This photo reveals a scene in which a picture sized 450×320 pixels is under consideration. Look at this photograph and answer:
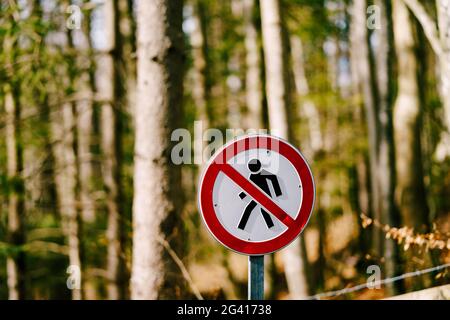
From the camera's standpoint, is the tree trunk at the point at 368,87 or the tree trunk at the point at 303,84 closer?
the tree trunk at the point at 368,87

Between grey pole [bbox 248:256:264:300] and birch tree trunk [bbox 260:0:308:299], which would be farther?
birch tree trunk [bbox 260:0:308:299]

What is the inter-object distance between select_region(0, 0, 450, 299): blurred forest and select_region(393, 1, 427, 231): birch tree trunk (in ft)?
Answer: 0.07

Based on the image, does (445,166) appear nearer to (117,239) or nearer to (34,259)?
(117,239)

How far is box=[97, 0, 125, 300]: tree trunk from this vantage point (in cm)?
800

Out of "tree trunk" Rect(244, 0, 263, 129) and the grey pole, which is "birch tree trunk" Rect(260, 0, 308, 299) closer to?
"tree trunk" Rect(244, 0, 263, 129)

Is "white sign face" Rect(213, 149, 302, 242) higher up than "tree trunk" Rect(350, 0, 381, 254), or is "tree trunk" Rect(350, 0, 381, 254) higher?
"tree trunk" Rect(350, 0, 381, 254)

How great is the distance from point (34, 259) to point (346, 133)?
33.0 ft

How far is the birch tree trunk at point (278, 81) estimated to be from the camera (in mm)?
6133

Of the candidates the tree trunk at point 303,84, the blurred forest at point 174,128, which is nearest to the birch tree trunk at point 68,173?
the blurred forest at point 174,128

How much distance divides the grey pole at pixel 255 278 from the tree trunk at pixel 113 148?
544cm

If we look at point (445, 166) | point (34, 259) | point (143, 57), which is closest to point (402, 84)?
point (445, 166)

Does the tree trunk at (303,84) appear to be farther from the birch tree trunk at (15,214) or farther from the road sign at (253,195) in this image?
the road sign at (253,195)

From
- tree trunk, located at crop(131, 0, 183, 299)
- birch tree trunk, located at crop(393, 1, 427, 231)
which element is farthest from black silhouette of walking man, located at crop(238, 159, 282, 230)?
birch tree trunk, located at crop(393, 1, 427, 231)
